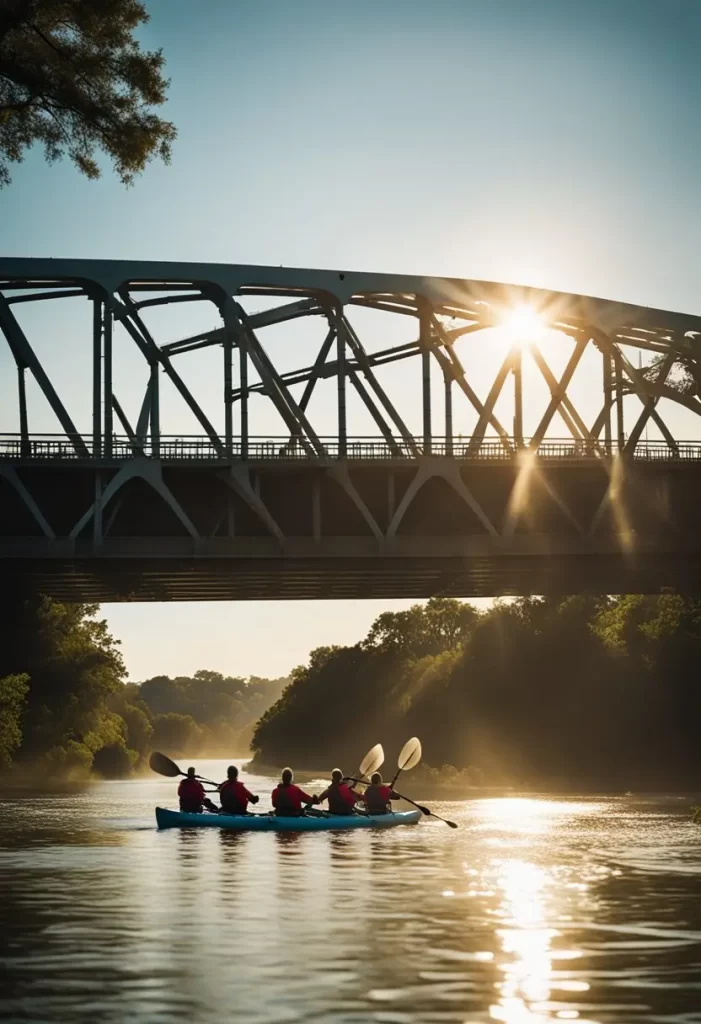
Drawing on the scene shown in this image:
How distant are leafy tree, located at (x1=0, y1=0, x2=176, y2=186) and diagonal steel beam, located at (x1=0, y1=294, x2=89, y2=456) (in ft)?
83.4

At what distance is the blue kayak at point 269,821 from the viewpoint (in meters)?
39.4

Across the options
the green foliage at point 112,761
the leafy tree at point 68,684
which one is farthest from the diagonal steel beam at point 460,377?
the green foliage at point 112,761

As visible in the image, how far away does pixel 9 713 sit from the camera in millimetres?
80312

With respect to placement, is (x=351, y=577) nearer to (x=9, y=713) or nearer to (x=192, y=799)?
(x=192, y=799)

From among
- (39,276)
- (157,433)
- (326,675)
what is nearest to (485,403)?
(157,433)

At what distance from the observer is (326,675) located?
139m

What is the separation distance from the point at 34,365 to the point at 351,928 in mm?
32053

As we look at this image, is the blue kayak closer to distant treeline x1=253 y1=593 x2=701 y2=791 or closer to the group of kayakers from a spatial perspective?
the group of kayakers

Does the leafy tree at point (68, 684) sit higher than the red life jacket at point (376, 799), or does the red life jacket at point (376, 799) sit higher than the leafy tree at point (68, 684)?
the leafy tree at point (68, 684)

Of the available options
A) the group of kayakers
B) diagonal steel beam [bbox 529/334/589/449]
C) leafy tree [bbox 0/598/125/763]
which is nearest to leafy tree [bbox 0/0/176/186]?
the group of kayakers

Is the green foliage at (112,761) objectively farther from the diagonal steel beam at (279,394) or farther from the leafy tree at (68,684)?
the diagonal steel beam at (279,394)

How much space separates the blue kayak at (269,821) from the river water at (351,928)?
3.00 ft

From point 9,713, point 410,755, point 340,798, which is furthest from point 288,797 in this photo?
point 9,713

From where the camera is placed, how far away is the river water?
602 inches
